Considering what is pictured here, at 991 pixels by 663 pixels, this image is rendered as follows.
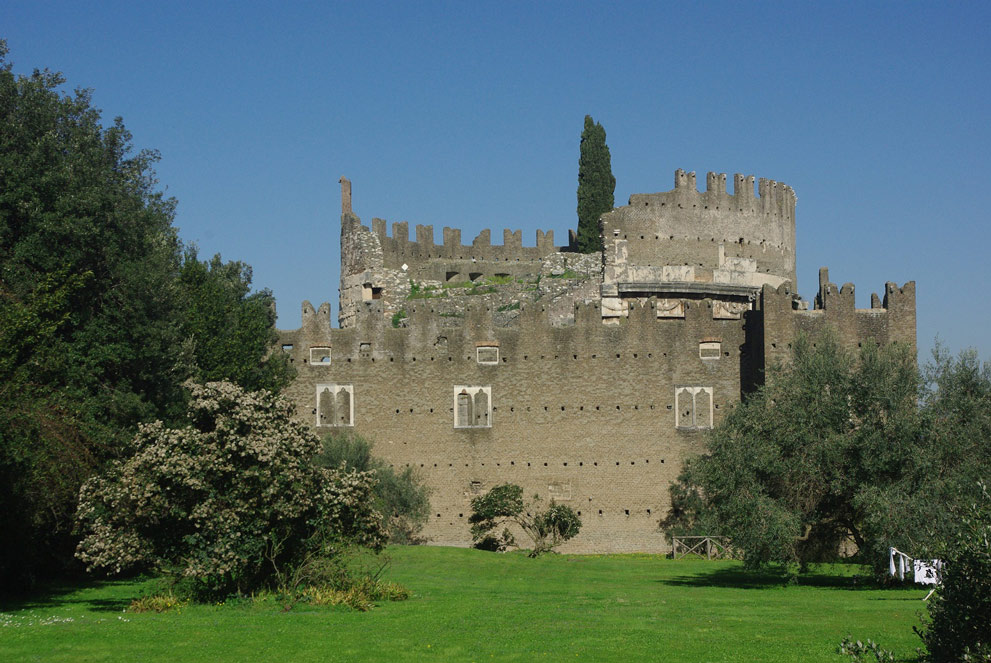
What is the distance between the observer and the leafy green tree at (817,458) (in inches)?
1160

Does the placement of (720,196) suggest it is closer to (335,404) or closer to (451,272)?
(451,272)

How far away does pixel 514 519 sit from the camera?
4525 cm

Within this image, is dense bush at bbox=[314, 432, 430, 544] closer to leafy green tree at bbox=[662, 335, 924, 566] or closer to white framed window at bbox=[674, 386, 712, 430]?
white framed window at bbox=[674, 386, 712, 430]

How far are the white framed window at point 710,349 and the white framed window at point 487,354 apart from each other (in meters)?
7.55

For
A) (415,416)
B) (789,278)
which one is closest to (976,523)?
(415,416)

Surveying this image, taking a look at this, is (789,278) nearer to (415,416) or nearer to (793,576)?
(415,416)

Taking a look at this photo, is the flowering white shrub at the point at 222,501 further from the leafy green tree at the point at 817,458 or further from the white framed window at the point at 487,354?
the white framed window at the point at 487,354

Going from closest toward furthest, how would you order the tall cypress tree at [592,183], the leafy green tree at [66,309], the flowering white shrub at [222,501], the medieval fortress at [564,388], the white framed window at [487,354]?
the flowering white shrub at [222,501] → the leafy green tree at [66,309] → the medieval fortress at [564,388] → the white framed window at [487,354] → the tall cypress tree at [592,183]

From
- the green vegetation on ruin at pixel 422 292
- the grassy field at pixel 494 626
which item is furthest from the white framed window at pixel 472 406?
the grassy field at pixel 494 626

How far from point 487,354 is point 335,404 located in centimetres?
598

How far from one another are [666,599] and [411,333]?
22.7 m

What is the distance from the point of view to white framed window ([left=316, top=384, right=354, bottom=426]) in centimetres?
4675

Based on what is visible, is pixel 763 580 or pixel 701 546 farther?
pixel 701 546

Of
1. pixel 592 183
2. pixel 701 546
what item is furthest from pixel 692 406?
pixel 592 183
